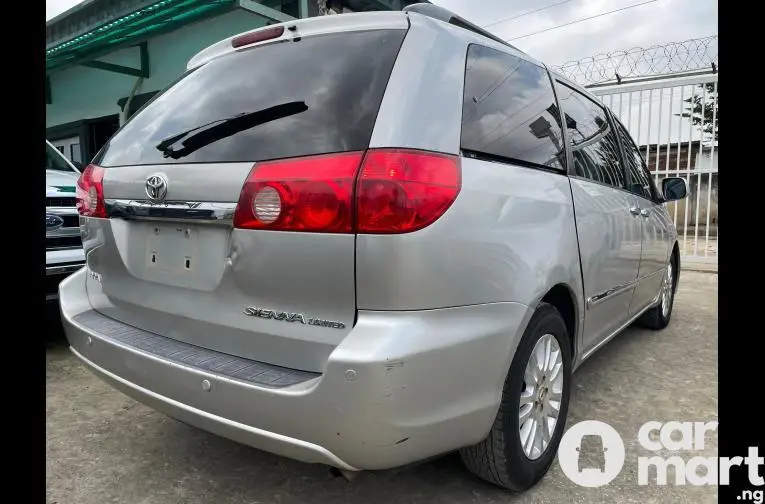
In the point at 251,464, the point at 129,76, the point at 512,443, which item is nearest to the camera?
the point at 512,443

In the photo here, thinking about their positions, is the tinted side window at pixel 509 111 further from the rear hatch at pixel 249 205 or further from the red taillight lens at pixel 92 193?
the red taillight lens at pixel 92 193

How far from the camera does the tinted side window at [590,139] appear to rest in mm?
2660

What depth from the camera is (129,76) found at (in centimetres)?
1051

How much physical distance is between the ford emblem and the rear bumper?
2268 mm

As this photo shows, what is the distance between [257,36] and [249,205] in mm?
828

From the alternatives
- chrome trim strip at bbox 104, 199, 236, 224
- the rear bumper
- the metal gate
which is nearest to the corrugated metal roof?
the metal gate

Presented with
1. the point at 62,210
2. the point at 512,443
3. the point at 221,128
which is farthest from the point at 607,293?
the point at 62,210

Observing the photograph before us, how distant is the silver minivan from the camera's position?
1530 millimetres

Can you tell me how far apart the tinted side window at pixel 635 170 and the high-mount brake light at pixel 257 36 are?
2337mm

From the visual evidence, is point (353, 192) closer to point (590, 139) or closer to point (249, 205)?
point (249, 205)

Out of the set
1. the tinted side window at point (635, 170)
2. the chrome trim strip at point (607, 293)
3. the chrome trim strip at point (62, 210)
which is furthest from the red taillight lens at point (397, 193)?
the chrome trim strip at point (62, 210)

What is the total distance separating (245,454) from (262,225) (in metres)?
1.24
